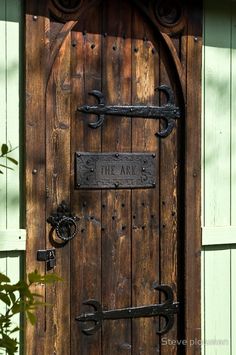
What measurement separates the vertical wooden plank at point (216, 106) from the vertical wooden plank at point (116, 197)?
53 centimetres

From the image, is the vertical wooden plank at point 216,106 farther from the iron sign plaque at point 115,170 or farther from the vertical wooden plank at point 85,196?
the vertical wooden plank at point 85,196

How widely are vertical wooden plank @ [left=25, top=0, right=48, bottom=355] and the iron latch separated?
3cm

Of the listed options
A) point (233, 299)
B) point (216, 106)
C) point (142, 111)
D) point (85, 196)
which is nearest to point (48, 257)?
point (85, 196)

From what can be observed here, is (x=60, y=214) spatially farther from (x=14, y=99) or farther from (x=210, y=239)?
(x=210, y=239)

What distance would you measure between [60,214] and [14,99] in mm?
680

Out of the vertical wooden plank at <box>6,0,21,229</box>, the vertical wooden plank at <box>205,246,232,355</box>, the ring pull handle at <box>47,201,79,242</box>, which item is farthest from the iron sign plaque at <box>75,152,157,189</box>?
the vertical wooden plank at <box>205,246,232,355</box>

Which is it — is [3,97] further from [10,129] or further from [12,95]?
[10,129]

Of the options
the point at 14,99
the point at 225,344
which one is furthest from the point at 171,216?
the point at 14,99

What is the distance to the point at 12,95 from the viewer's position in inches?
143

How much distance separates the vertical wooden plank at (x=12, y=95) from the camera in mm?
3613

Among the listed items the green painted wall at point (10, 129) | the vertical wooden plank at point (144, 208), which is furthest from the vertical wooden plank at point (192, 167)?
the green painted wall at point (10, 129)

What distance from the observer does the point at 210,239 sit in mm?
4180

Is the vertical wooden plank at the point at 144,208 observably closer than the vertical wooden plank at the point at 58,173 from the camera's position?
No

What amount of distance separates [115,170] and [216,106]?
0.79 metres
